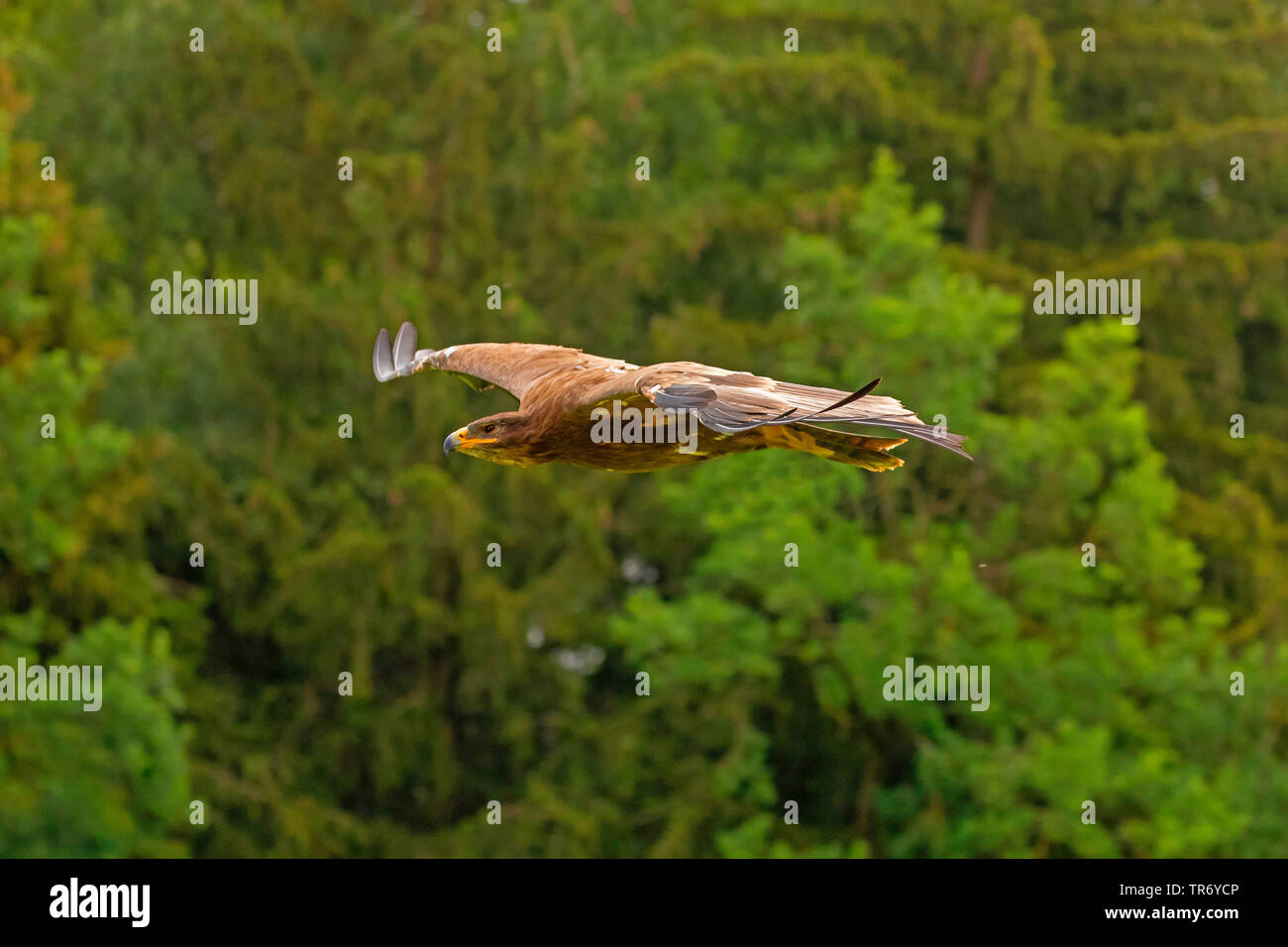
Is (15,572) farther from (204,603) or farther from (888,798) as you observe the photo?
(888,798)

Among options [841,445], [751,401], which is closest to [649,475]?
[841,445]

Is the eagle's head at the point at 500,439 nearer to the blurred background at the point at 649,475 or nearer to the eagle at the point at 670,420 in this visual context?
the eagle at the point at 670,420

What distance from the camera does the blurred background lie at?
1900 centimetres

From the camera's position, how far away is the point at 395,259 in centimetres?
2122

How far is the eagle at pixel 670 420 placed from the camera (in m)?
6.95

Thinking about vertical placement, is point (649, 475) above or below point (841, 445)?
above

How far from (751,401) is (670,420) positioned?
17.5 inches

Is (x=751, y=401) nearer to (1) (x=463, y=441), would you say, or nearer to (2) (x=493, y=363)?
(1) (x=463, y=441)

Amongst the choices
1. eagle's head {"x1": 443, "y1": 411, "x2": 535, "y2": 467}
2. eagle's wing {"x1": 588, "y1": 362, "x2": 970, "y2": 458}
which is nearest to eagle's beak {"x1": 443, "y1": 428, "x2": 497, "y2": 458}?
eagle's head {"x1": 443, "y1": 411, "x2": 535, "y2": 467}

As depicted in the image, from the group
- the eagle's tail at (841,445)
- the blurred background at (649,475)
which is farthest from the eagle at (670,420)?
the blurred background at (649,475)

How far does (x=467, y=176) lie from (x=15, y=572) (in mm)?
6517

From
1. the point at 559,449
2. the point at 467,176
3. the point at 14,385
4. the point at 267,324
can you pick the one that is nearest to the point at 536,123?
the point at 467,176

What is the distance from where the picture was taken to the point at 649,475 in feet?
66.9

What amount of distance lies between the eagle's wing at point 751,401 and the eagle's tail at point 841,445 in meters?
0.27
